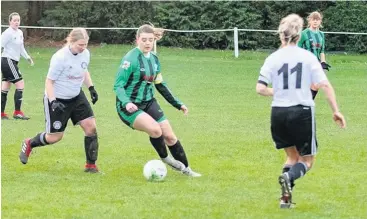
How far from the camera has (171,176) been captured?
9.86 m

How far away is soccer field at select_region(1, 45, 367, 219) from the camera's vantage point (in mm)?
8039

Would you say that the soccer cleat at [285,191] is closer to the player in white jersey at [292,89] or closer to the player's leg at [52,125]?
the player in white jersey at [292,89]

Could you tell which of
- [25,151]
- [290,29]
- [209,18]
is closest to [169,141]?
[25,151]

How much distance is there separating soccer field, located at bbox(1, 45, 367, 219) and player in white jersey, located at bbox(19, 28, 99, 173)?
40 cm

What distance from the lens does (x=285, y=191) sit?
7.84m

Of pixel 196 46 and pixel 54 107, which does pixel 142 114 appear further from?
pixel 196 46

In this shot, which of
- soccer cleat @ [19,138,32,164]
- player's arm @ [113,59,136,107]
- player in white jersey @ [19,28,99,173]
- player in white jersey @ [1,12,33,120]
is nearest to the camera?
player's arm @ [113,59,136,107]

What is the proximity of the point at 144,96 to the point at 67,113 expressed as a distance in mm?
1020

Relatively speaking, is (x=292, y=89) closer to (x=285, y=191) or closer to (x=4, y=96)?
(x=285, y=191)

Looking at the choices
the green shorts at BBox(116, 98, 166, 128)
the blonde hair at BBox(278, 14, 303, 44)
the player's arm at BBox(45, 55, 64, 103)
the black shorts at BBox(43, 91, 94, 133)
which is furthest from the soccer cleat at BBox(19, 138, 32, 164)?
the blonde hair at BBox(278, 14, 303, 44)

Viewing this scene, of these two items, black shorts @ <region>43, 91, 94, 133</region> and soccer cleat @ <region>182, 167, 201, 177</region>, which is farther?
black shorts @ <region>43, 91, 94, 133</region>

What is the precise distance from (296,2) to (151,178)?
81.2 ft

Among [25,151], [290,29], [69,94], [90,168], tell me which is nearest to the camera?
[290,29]

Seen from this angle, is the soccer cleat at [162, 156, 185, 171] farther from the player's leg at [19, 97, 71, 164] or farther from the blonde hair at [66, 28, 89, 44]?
the blonde hair at [66, 28, 89, 44]
